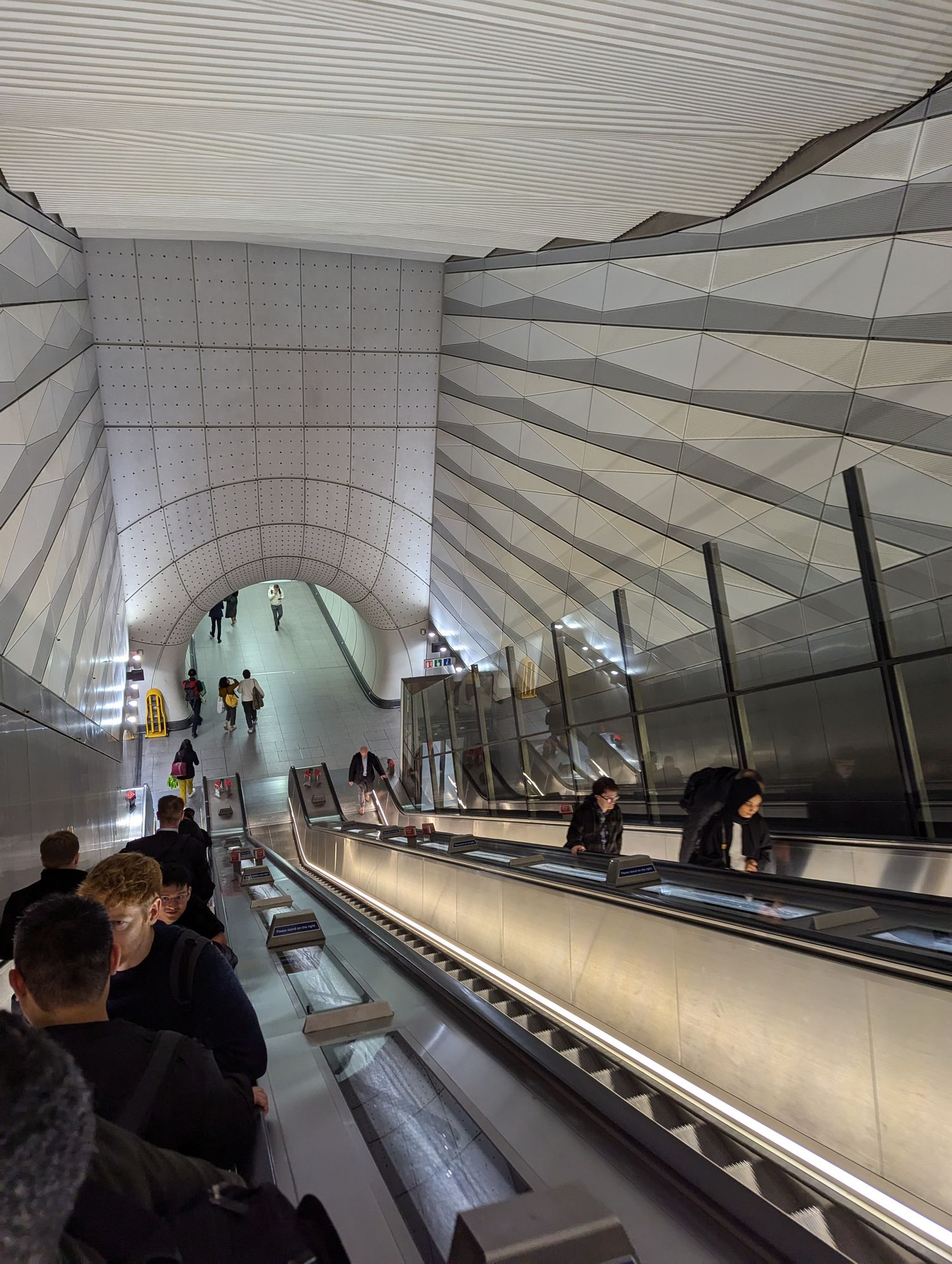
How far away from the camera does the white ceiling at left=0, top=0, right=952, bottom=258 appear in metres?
7.14

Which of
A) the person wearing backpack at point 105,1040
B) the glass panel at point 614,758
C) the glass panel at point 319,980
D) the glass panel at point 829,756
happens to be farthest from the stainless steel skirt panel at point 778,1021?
the glass panel at point 614,758

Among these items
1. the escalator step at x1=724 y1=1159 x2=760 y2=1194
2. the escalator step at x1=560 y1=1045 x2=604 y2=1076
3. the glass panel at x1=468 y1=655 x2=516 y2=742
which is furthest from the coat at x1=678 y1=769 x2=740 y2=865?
the glass panel at x1=468 y1=655 x2=516 y2=742

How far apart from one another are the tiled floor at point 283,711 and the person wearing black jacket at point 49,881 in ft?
73.0

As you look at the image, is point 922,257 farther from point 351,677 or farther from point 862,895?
point 351,677

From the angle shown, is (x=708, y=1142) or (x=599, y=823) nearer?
(x=708, y=1142)

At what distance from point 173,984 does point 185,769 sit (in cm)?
2420

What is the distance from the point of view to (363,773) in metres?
22.7

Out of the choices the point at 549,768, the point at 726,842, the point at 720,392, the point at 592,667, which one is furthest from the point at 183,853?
the point at 720,392

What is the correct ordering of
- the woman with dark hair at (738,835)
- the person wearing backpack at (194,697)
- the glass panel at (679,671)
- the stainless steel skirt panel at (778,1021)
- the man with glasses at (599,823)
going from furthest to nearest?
the person wearing backpack at (194,697) → the glass panel at (679,671) → the man with glasses at (599,823) → the woman with dark hair at (738,835) → the stainless steel skirt panel at (778,1021)

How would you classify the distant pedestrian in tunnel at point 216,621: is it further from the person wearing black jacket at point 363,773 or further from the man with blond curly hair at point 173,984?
the man with blond curly hair at point 173,984

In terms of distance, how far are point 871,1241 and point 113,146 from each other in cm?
1165

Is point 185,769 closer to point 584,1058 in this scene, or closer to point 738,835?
point 738,835

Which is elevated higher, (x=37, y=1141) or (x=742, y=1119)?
(x=37, y=1141)

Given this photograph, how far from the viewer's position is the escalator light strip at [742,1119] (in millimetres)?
2031
